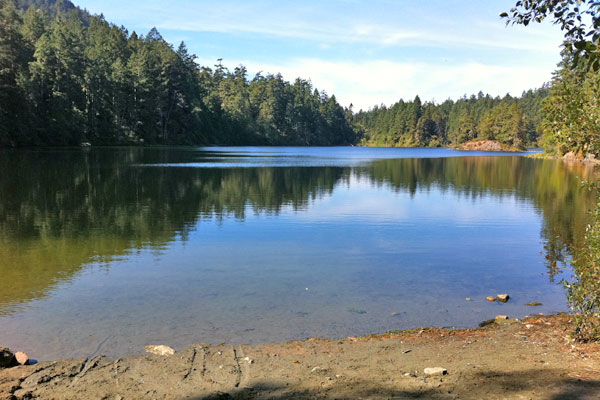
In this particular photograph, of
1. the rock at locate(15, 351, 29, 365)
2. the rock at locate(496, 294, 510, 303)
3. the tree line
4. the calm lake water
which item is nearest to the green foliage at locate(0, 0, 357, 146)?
the tree line

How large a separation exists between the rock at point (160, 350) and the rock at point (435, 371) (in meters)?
4.31

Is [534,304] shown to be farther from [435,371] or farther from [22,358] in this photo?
[22,358]

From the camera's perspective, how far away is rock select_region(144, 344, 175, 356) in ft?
26.4

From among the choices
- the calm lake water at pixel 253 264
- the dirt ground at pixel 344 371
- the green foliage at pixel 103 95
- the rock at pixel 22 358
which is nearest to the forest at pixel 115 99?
the green foliage at pixel 103 95

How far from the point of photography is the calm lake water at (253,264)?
9.64m

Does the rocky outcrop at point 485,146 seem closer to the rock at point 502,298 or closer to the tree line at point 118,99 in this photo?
the tree line at point 118,99

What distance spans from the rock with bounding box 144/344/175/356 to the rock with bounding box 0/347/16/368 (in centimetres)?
208

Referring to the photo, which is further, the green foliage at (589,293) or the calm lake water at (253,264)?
the calm lake water at (253,264)

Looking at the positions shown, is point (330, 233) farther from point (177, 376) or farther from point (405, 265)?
point (177, 376)

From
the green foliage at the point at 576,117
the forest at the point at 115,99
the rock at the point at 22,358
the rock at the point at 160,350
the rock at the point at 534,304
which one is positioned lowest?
the rock at the point at 534,304

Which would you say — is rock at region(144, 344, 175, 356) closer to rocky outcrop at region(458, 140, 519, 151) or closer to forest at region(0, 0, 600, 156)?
forest at region(0, 0, 600, 156)

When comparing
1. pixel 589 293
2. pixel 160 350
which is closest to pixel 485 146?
pixel 589 293

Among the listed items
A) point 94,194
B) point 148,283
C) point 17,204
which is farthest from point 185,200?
point 148,283

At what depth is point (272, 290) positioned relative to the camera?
39.0 feet
